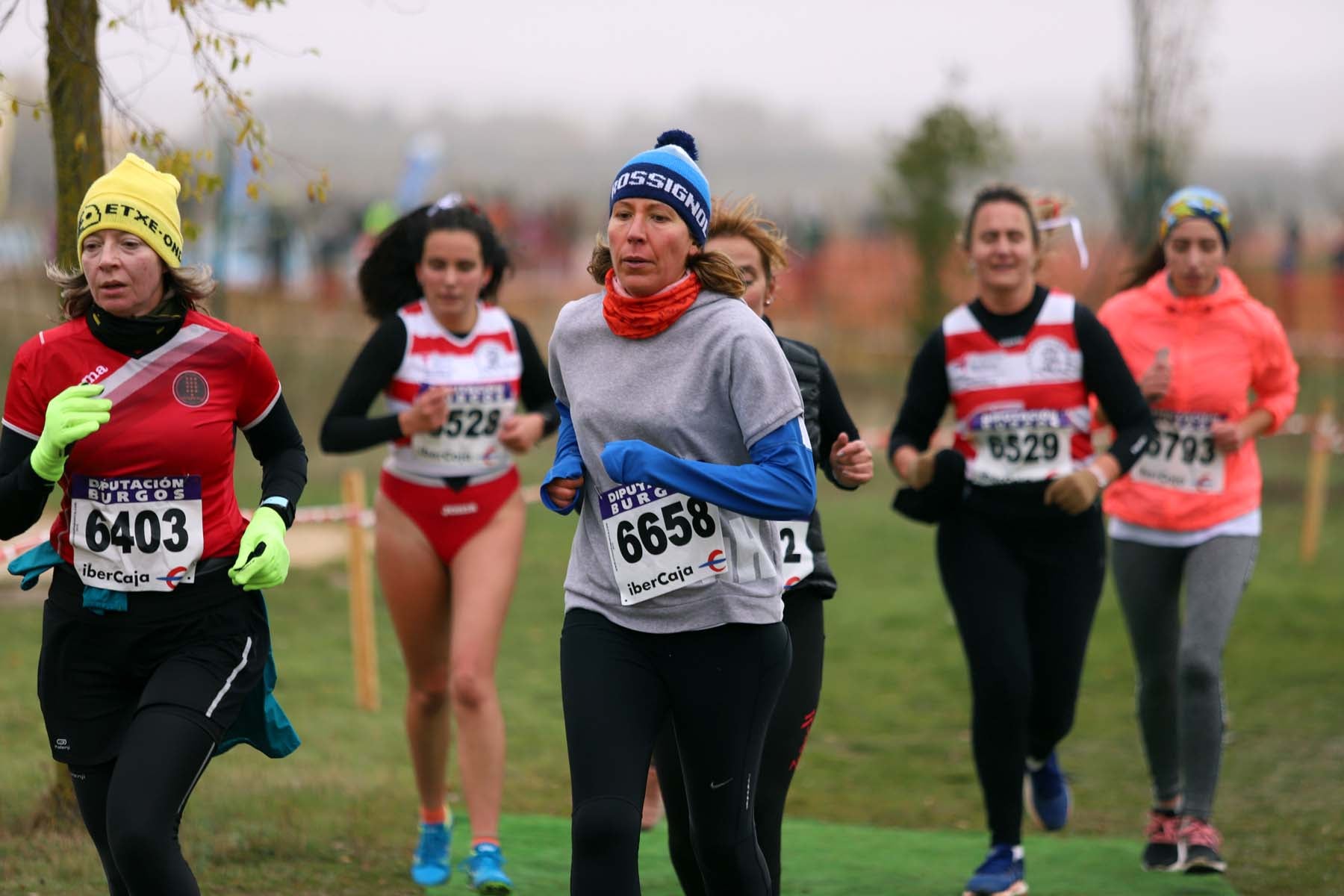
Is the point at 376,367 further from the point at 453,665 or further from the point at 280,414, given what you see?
the point at 280,414

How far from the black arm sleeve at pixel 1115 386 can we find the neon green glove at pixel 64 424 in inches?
133

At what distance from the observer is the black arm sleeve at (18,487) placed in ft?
13.0

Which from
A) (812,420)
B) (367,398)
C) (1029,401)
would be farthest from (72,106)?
(1029,401)

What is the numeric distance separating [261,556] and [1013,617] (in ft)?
9.10

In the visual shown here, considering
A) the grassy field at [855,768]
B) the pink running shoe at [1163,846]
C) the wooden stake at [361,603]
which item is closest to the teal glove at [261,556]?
the grassy field at [855,768]

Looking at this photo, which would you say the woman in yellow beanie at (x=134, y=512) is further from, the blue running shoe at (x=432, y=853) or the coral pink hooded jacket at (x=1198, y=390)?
the coral pink hooded jacket at (x=1198, y=390)

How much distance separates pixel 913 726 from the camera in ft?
30.8

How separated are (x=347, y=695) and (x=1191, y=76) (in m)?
12.9

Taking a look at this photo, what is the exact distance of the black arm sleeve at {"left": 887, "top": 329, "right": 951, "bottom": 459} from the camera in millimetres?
5902

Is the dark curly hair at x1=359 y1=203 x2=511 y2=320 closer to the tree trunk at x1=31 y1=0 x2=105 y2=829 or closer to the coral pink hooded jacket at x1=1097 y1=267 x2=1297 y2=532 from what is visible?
the tree trunk at x1=31 y1=0 x2=105 y2=829

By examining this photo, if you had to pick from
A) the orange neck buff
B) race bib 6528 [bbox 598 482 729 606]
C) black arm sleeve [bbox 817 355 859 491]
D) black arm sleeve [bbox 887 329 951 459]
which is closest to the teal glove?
race bib 6528 [bbox 598 482 729 606]

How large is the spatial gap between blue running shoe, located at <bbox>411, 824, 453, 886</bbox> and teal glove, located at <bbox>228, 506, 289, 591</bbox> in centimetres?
201

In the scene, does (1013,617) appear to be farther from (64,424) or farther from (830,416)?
(64,424)

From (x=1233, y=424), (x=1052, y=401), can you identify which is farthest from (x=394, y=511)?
(x=1233, y=424)
